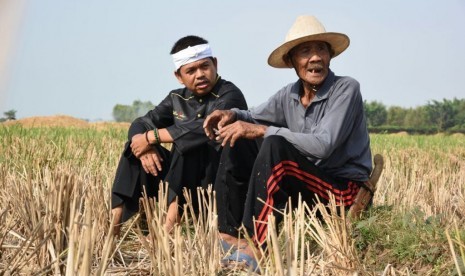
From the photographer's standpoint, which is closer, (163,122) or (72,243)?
(72,243)

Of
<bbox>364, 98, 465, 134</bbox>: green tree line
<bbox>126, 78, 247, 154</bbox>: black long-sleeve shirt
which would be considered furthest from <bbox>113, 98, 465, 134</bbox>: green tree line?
<bbox>126, 78, 247, 154</bbox>: black long-sleeve shirt

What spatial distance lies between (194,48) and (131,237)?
125 cm

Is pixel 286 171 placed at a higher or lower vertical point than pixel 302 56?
lower

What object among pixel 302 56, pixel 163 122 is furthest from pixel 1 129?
pixel 302 56

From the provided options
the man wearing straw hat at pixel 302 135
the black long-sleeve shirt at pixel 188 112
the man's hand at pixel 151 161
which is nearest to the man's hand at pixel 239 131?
the man wearing straw hat at pixel 302 135

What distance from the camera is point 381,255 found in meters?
3.63

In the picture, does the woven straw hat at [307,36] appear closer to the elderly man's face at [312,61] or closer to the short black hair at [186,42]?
the elderly man's face at [312,61]

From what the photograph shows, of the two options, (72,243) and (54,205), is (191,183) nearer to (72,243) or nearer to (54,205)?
(54,205)

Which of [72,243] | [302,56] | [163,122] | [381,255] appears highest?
[302,56]

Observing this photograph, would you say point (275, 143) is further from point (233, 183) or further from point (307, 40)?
point (307, 40)

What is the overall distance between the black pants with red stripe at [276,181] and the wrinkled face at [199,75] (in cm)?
101

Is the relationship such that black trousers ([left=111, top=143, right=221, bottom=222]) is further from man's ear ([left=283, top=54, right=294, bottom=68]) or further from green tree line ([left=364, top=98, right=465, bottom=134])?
green tree line ([left=364, top=98, right=465, bottom=134])

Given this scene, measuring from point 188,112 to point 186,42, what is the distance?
0.45 meters

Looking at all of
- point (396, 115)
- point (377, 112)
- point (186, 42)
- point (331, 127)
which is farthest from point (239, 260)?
point (377, 112)
